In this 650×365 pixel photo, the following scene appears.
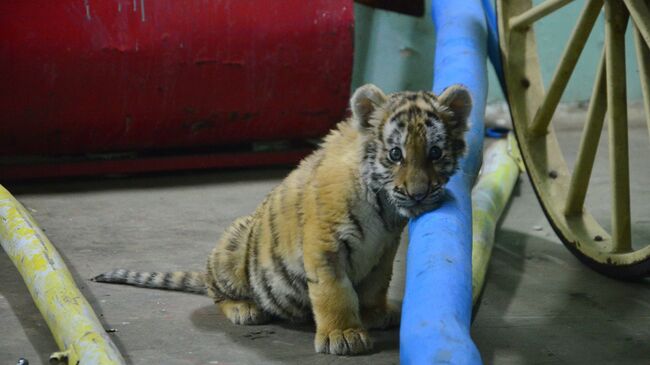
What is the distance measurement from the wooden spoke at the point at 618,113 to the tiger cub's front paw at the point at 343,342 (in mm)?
1358

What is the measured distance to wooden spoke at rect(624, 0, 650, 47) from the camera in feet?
12.8

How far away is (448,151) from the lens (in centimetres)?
354

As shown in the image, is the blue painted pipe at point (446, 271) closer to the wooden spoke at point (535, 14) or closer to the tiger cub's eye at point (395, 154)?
the tiger cub's eye at point (395, 154)

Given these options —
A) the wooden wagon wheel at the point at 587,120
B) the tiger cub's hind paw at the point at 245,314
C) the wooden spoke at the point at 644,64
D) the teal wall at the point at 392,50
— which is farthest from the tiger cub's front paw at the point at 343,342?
the teal wall at the point at 392,50

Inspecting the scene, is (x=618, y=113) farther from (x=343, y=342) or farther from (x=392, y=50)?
(x=392, y=50)

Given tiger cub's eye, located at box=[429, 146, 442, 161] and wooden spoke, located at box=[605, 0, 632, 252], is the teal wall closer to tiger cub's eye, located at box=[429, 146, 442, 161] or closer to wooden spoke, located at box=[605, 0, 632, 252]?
wooden spoke, located at box=[605, 0, 632, 252]

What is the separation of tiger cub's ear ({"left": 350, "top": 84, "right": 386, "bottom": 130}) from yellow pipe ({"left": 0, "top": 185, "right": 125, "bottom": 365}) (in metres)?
1.12

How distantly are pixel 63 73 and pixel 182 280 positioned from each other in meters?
2.06

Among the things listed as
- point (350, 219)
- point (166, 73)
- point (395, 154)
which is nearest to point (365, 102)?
point (395, 154)

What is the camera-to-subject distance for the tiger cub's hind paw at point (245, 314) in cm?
392

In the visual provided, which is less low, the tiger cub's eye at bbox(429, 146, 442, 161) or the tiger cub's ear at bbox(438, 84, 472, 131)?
the tiger cub's ear at bbox(438, 84, 472, 131)

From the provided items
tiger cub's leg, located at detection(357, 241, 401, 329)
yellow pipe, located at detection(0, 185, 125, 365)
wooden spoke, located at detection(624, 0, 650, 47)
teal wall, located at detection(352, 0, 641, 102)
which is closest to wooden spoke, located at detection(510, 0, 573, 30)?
wooden spoke, located at detection(624, 0, 650, 47)

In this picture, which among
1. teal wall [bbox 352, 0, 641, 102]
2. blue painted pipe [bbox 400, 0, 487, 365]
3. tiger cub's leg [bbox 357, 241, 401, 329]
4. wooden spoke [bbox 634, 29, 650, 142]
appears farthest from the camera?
teal wall [bbox 352, 0, 641, 102]

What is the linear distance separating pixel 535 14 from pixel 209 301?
2.01m
